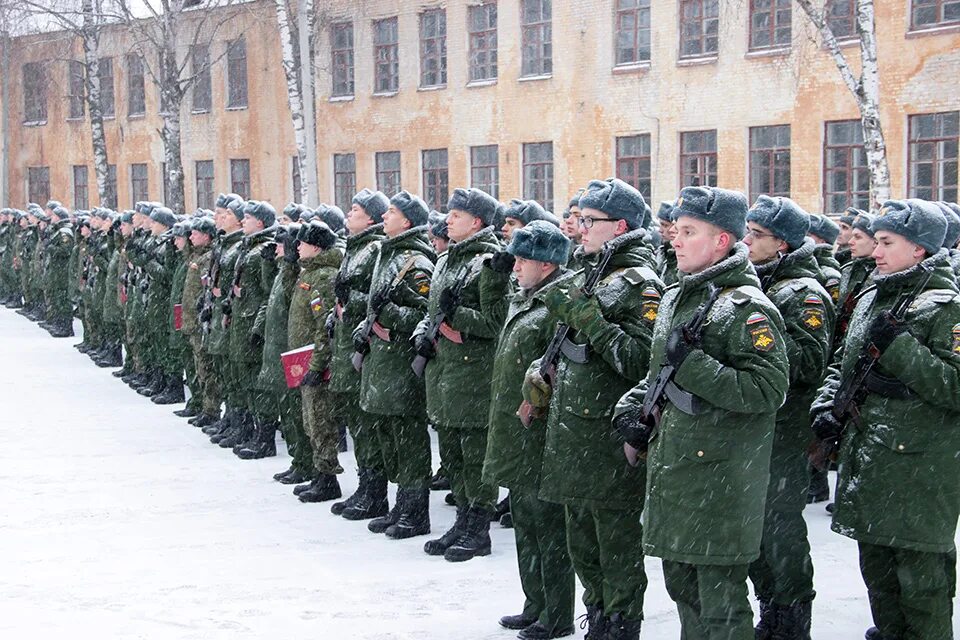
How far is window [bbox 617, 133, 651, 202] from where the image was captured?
88.5ft

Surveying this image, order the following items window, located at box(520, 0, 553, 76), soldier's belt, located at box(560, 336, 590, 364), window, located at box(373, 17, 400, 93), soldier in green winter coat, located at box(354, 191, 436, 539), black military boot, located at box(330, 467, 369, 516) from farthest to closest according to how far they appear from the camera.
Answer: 1. window, located at box(373, 17, 400, 93)
2. window, located at box(520, 0, 553, 76)
3. black military boot, located at box(330, 467, 369, 516)
4. soldier in green winter coat, located at box(354, 191, 436, 539)
5. soldier's belt, located at box(560, 336, 590, 364)

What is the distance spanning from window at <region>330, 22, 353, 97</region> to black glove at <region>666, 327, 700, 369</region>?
29.8 metres

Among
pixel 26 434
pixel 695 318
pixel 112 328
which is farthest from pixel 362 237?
pixel 112 328

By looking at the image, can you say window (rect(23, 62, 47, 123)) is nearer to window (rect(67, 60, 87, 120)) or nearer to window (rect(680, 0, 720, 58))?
window (rect(67, 60, 87, 120))

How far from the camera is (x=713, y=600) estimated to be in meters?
4.66

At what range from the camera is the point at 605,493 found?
17.6 ft

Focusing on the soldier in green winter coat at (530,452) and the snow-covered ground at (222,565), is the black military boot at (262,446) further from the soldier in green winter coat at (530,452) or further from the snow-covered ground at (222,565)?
the soldier in green winter coat at (530,452)

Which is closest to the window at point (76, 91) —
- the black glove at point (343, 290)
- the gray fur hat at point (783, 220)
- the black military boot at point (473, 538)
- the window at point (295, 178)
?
the window at point (295, 178)

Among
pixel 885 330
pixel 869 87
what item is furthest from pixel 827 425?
pixel 869 87

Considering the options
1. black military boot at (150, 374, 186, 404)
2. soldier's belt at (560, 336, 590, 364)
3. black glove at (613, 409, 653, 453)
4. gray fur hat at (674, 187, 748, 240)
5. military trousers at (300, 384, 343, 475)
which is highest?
gray fur hat at (674, 187, 748, 240)

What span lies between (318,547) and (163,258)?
673 cm

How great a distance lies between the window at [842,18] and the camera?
22938 mm

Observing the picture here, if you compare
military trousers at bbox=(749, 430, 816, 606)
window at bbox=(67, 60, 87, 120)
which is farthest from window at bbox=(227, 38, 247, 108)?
military trousers at bbox=(749, 430, 816, 606)

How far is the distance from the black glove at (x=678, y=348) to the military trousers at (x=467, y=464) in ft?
8.70
